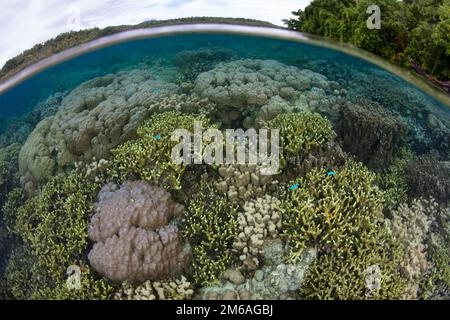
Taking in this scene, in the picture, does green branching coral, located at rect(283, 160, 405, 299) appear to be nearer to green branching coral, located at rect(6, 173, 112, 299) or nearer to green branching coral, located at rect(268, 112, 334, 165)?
green branching coral, located at rect(268, 112, 334, 165)

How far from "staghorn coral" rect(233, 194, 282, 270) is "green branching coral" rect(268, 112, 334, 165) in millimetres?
824

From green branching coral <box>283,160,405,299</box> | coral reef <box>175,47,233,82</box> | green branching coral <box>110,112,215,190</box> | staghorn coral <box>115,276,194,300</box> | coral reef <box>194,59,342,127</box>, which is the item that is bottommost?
staghorn coral <box>115,276,194,300</box>

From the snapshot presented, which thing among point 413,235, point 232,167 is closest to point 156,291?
point 232,167

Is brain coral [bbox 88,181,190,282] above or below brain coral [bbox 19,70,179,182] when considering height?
below

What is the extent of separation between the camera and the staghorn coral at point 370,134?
6.00 metres

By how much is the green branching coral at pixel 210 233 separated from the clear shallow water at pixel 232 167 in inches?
1.1

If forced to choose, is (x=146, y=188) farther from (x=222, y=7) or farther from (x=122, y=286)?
(x=222, y=7)

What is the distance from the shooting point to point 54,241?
5.18 metres

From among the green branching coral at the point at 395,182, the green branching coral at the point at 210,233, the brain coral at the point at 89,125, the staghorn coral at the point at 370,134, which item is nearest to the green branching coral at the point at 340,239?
the green branching coral at the point at 395,182

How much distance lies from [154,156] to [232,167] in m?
1.17

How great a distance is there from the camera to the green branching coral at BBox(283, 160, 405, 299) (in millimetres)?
4535

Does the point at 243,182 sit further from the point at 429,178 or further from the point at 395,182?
the point at 429,178

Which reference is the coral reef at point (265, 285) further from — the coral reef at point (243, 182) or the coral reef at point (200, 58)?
the coral reef at point (200, 58)

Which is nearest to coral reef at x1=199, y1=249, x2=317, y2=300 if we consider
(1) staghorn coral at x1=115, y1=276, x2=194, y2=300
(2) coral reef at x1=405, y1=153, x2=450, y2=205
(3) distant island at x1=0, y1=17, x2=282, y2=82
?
(1) staghorn coral at x1=115, y1=276, x2=194, y2=300
